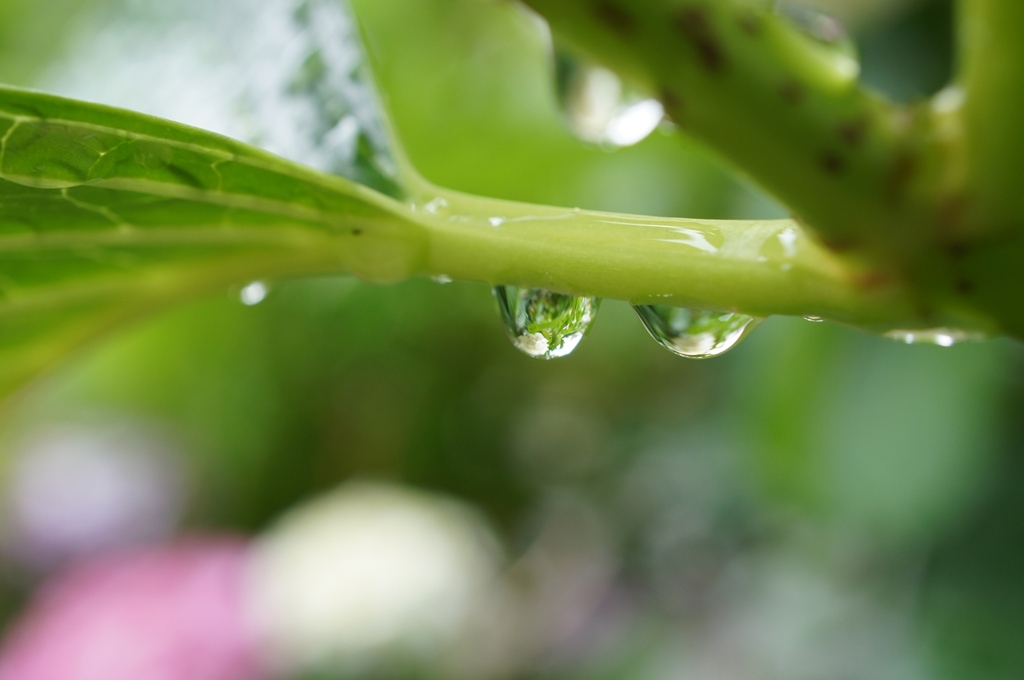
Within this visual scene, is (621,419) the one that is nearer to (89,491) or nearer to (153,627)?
(153,627)

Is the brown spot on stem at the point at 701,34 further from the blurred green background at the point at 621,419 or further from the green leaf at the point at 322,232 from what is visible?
the blurred green background at the point at 621,419

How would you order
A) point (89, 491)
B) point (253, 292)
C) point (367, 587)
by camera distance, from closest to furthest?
point (253, 292) < point (367, 587) < point (89, 491)

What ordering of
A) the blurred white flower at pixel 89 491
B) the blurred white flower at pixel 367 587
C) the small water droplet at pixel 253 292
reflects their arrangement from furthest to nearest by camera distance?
the blurred white flower at pixel 89 491 < the blurred white flower at pixel 367 587 < the small water droplet at pixel 253 292

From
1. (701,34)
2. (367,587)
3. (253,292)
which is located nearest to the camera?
(701,34)

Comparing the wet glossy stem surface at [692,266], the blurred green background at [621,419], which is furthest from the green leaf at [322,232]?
the blurred green background at [621,419]

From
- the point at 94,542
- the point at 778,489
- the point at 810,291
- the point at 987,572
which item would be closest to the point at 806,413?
the point at 778,489

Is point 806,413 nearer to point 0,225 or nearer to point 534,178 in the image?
point 534,178

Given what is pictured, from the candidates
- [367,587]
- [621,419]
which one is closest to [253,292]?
[367,587]

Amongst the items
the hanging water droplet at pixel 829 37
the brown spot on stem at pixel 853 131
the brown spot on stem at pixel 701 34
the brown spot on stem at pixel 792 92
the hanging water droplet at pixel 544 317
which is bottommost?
the hanging water droplet at pixel 544 317
